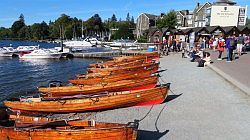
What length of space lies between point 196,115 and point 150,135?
95.7 inches

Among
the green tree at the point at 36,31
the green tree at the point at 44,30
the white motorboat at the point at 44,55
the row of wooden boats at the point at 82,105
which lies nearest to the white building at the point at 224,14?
the white motorboat at the point at 44,55

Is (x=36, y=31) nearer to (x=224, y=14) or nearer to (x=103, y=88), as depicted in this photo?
(x=224, y=14)

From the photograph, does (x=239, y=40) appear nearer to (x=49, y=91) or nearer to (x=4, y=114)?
(x=49, y=91)

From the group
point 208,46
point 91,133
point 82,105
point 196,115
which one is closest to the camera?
point 91,133

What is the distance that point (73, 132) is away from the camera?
299 inches

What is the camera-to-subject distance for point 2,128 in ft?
27.5

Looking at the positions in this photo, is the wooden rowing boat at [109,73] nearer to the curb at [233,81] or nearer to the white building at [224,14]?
the curb at [233,81]

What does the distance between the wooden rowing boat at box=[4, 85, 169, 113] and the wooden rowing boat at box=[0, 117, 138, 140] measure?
372 cm

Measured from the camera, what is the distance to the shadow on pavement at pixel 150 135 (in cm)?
862

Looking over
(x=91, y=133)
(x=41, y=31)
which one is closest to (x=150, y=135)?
(x=91, y=133)

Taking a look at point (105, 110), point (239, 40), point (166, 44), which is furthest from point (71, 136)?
point (166, 44)

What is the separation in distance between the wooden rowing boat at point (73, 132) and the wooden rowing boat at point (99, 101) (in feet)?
12.2

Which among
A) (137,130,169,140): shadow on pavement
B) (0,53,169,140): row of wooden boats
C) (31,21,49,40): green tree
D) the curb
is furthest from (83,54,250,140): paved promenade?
(31,21,49,40): green tree

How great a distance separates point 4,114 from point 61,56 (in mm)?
41691
